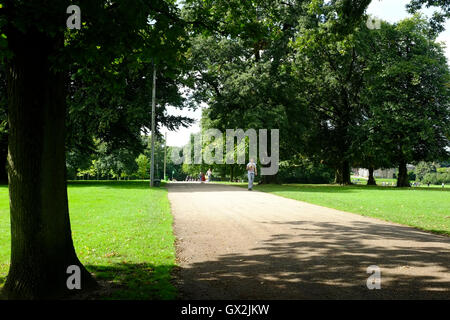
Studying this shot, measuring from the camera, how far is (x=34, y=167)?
4.25 metres

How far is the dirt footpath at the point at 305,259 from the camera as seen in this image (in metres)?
4.46

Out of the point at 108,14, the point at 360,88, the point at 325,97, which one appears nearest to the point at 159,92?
the point at 325,97

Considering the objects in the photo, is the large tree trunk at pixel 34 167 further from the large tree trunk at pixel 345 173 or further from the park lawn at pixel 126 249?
the large tree trunk at pixel 345 173

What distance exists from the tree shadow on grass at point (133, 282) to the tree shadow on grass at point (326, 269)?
0.76ft

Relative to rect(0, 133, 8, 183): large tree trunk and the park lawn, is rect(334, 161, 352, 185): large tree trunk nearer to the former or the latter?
the park lawn

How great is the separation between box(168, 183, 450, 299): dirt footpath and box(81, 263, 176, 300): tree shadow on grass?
228 millimetres

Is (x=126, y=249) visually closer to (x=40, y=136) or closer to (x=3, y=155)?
(x=40, y=136)

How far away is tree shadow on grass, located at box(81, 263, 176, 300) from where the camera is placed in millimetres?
A: 4316

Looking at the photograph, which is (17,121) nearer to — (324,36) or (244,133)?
(324,36)

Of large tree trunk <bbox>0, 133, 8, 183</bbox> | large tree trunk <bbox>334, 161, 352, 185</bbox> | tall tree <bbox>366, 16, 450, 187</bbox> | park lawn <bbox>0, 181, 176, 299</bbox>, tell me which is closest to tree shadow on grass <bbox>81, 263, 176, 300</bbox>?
park lawn <bbox>0, 181, 176, 299</bbox>

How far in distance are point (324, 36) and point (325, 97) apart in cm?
2473

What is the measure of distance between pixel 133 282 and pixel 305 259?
2.73m

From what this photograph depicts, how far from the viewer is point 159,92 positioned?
28.3 meters

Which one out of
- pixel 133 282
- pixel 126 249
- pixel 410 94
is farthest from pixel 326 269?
pixel 410 94
